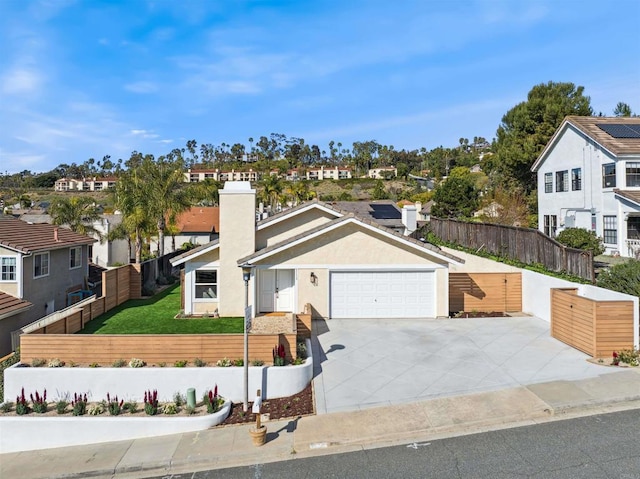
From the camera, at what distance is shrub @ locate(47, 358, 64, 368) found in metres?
12.0

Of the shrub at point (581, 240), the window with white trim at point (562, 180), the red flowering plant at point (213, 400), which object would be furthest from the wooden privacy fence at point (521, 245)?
the red flowering plant at point (213, 400)

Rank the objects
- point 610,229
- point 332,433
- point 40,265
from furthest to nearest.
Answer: point 610,229
point 40,265
point 332,433

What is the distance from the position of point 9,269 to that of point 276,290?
42.9 ft

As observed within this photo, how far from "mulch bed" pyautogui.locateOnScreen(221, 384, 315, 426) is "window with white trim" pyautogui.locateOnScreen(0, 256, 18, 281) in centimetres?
1541

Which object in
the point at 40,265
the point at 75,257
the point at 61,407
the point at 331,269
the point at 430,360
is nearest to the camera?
the point at 61,407

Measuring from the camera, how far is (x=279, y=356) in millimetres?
11875

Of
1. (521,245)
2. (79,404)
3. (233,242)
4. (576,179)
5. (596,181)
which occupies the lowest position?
(79,404)

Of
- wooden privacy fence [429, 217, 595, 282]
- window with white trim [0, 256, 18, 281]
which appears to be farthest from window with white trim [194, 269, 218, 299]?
wooden privacy fence [429, 217, 595, 282]

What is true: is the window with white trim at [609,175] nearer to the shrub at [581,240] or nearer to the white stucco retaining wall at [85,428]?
the shrub at [581,240]

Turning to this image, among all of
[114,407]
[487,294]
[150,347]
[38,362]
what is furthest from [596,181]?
[38,362]

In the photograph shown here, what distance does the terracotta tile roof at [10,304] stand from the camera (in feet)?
59.6

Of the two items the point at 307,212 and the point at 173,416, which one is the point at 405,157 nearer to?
the point at 307,212

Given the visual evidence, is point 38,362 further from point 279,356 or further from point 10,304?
point 10,304

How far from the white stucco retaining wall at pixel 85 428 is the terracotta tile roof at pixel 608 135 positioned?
24.4 metres
